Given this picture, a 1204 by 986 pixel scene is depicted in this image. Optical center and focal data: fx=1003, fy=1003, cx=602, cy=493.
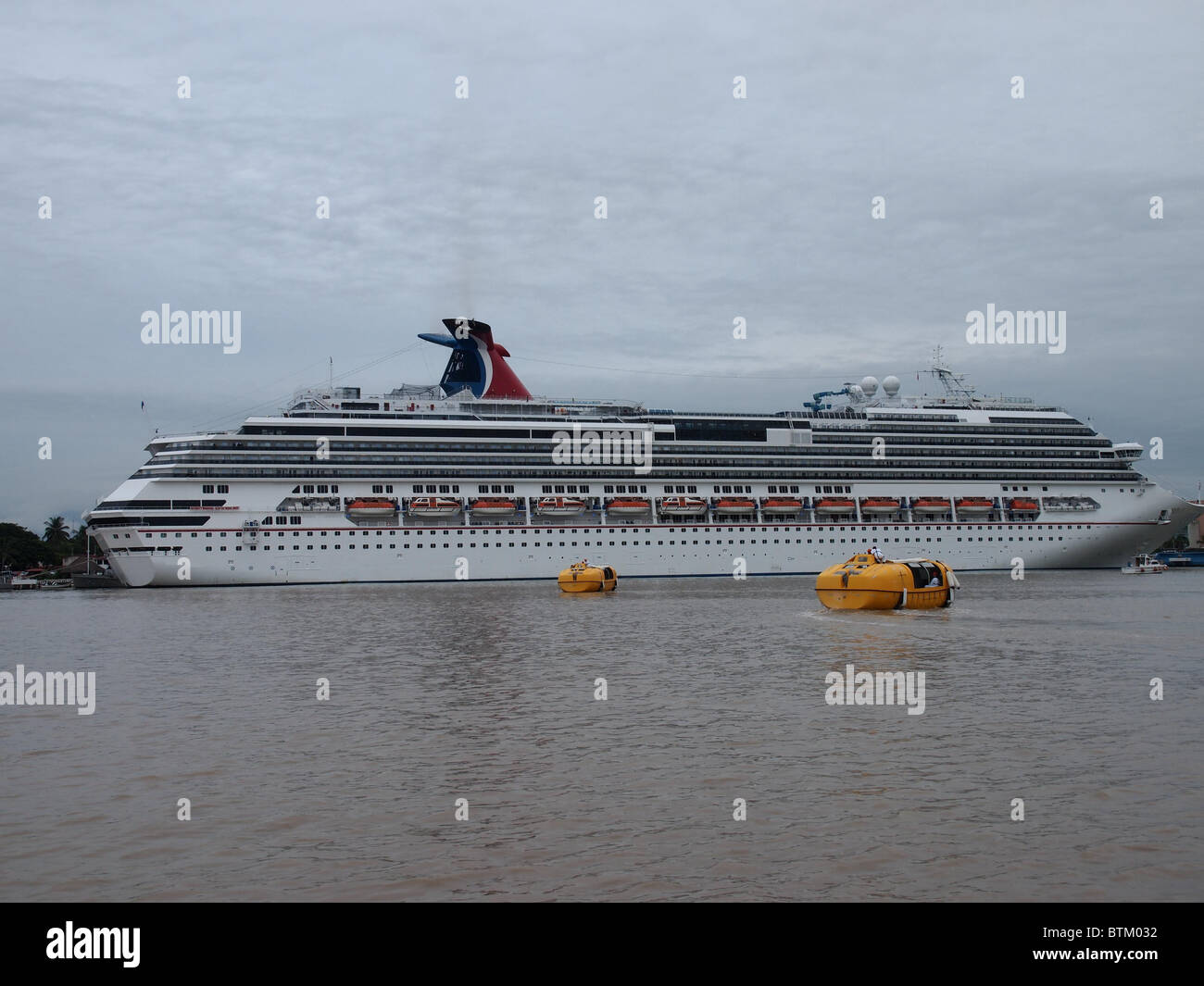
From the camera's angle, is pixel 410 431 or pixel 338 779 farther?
pixel 410 431

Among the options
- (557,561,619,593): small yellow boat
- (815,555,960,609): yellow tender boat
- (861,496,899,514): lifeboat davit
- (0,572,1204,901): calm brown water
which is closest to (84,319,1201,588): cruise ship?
(861,496,899,514): lifeboat davit

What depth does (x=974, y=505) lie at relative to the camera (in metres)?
87.7

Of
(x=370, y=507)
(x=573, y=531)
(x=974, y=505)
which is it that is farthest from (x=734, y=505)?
(x=370, y=507)

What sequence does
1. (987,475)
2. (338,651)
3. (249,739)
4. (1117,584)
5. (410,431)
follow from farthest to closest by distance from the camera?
1. (987,475)
2. (410,431)
3. (1117,584)
4. (338,651)
5. (249,739)

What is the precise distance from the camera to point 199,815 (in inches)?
453

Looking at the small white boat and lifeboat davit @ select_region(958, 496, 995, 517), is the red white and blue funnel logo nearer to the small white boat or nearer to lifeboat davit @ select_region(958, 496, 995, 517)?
lifeboat davit @ select_region(958, 496, 995, 517)

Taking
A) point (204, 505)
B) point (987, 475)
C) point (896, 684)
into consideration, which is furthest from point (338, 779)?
point (987, 475)

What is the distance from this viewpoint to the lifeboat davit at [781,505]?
84.8 metres

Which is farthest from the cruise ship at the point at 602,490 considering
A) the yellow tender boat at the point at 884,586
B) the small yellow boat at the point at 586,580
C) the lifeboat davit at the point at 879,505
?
the yellow tender boat at the point at 884,586

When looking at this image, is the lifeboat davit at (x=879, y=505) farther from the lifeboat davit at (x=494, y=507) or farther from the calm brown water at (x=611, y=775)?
the calm brown water at (x=611, y=775)

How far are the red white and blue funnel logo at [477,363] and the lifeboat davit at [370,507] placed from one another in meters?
17.4

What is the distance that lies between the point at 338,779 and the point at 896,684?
1209 centimetres
